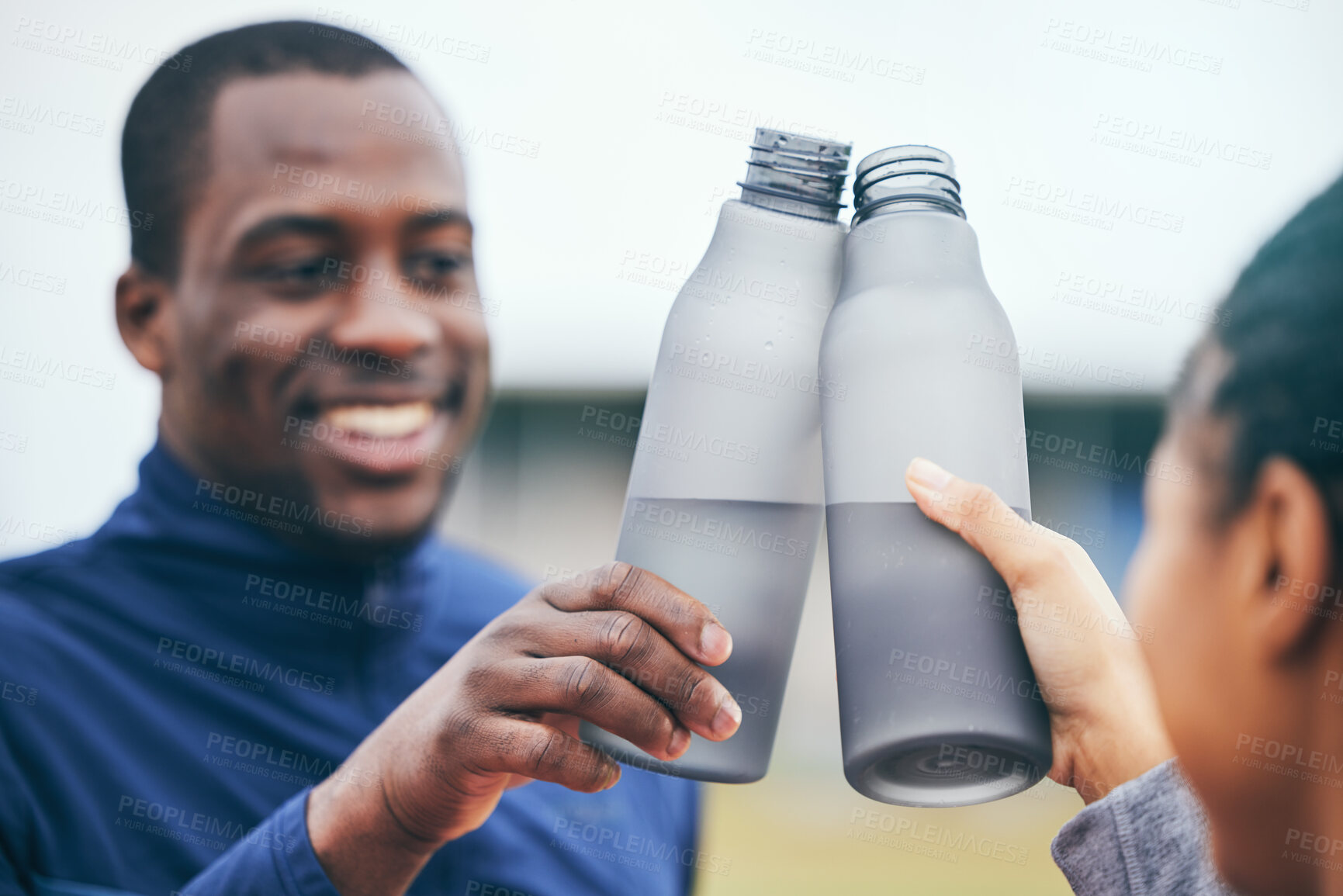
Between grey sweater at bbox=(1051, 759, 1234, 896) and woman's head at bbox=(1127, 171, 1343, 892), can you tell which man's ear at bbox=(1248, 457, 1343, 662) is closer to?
woman's head at bbox=(1127, 171, 1343, 892)

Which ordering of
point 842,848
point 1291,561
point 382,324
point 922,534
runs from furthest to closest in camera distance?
point 842,848 → point 382,324 → point 922,534 → point 1291,561

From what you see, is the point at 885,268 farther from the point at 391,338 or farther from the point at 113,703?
the point at 113,703

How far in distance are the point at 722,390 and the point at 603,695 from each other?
23 cm

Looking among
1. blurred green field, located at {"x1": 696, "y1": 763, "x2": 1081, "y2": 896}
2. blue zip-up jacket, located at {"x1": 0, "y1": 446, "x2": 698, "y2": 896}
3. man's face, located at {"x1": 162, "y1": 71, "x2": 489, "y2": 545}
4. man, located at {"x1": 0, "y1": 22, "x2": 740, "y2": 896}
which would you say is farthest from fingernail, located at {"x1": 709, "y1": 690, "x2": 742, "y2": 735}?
blurred green field, located at {"x1": 696, "y1": 763, "x2": 1081, "y2": 896}

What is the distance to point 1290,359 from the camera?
489 millimetres

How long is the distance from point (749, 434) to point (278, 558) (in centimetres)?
67

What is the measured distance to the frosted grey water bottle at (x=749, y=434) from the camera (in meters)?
0.65

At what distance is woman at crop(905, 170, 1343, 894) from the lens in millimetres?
481

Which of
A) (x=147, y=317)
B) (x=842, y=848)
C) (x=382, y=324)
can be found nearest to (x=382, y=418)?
(x=382, y=324)

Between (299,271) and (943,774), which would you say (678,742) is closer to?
(943,774)

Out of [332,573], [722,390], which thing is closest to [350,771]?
[332,573]

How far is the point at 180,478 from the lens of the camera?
3.42 feet

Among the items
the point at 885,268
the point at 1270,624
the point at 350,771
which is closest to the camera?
the point at 1270,624

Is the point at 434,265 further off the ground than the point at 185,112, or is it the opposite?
the point at 185,112
